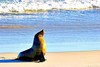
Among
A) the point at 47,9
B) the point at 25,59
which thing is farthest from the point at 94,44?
the point at 47,9

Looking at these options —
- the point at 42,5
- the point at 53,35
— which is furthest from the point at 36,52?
the point at 42,5

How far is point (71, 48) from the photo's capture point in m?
12.4

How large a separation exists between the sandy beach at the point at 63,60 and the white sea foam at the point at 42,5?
47.8 feet

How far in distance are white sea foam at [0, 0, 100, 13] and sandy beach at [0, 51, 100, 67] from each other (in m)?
14.6

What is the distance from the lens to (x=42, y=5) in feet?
97.4

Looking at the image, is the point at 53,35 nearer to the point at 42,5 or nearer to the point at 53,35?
the point at 53,35

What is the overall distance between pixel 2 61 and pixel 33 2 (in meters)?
20.2

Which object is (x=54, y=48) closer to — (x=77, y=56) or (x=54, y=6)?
(x=77, y=56)

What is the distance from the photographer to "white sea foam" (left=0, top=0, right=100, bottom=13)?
1065 inches

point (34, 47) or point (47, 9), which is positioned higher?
point (34, 47)

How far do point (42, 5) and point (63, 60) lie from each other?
19.5 metres

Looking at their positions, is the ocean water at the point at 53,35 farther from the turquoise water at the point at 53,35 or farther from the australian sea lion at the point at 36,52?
the australian sea lion at the point at 36,52

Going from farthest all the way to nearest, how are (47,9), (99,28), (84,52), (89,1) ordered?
(89,1) < (47,9) < (99,28) < (84,52)

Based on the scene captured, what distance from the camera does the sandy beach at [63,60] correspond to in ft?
31.6
